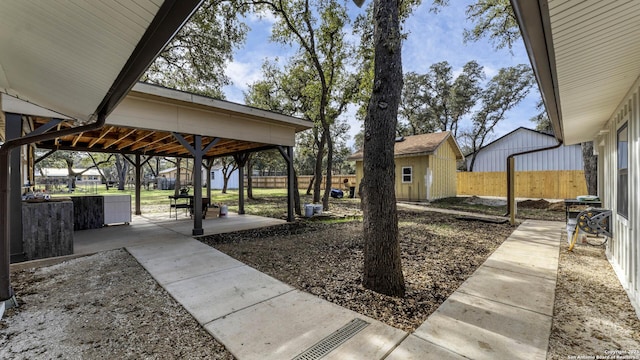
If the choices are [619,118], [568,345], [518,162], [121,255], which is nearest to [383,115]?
[568,345]

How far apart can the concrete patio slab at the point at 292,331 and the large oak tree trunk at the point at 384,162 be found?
79 centimetres

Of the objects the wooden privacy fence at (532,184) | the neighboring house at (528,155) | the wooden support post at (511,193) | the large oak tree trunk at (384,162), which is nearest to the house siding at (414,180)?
the wooden support post at (511,193)

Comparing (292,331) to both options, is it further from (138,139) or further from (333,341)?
(138,139)

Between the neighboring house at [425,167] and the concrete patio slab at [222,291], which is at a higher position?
the neighboring house at [425,167]

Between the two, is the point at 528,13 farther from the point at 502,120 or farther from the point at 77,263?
the point at 502,120

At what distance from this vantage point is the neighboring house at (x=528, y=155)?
17.4 metres

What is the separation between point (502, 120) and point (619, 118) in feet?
74.3

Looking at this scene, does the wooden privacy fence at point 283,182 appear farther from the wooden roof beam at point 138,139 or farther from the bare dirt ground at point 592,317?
the bare dirt ground at point 592,317

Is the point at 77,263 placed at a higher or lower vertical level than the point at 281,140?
lower

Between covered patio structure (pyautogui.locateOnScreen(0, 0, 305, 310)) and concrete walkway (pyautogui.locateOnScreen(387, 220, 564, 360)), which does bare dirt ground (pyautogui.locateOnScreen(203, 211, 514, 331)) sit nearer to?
concrete walkway (pyautogui.locateOnScreen(387, 220, 564, 360))

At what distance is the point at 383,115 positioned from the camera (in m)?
3.12

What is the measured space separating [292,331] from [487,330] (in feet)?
5.89

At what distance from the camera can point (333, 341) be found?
2123mm

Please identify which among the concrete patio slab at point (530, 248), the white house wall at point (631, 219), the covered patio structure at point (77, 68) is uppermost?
the covered patio structure at point (77, 68)
